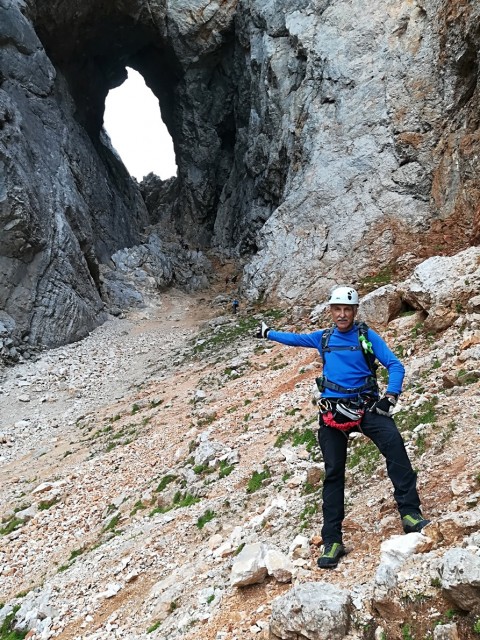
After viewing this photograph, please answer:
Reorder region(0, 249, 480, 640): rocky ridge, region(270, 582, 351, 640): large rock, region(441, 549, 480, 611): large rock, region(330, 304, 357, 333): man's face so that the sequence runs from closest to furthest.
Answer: region(441, 549, 480, 611): large rock < region(270, 582, 351, 640): large rock < region(0, 249, 480, 640): rocky ridge < region(330, 304, 357, 333): man's face

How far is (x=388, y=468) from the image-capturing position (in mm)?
4547

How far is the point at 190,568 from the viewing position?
560cm

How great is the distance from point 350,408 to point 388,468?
2.00 ft

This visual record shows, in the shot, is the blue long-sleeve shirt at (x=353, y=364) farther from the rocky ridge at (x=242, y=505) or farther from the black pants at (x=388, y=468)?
the rocky ridge at (x=242, y=505)

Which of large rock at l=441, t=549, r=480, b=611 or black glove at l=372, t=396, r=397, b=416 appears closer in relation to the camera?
large rock at l=441, t=549, r=480, b=611

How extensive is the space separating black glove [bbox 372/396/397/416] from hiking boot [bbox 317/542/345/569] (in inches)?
47.6

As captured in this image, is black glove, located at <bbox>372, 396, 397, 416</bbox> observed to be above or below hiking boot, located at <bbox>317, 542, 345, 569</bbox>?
above

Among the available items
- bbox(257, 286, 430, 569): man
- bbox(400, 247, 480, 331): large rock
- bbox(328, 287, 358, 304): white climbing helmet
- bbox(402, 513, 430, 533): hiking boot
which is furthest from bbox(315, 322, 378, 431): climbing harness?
bbox(400, 247, 480, 331): large rock

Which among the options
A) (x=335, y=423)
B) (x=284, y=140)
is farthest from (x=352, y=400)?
(x=284, y=140)

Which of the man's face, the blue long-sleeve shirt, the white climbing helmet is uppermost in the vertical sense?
the white climbing helmet

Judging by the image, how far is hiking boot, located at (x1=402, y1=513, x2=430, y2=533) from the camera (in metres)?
4.19

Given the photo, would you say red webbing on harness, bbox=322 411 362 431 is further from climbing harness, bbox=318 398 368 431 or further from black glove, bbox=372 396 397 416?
black glove, bbox=372 396 397 416

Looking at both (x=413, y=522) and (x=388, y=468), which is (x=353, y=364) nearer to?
(x=388, y=468)

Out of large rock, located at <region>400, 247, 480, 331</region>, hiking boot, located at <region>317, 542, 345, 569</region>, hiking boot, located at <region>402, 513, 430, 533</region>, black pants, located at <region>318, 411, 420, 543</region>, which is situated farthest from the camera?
large rock, located at <region>400, 247, 480, 331</region>
